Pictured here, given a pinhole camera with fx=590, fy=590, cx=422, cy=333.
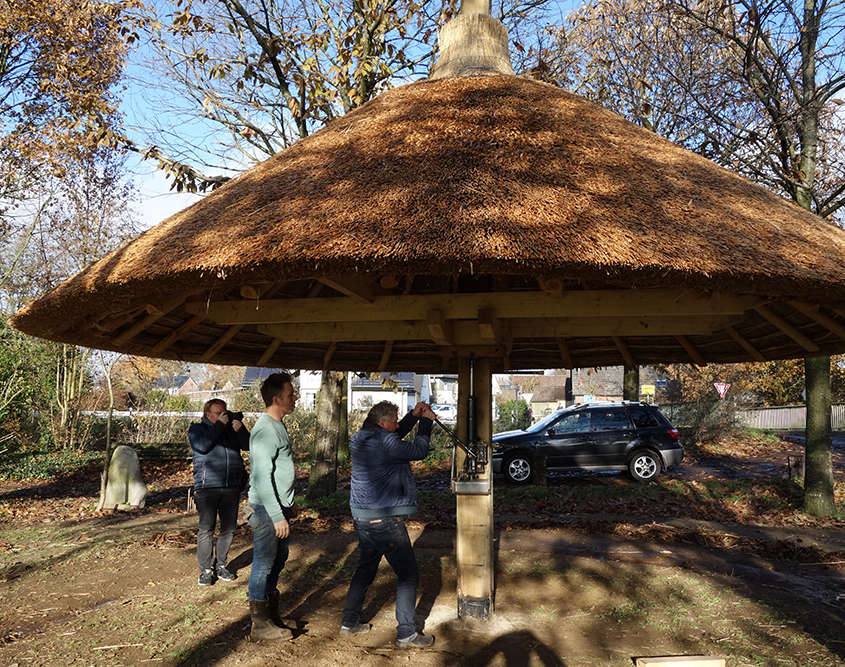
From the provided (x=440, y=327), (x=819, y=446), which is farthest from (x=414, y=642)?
(x=819, y=446)

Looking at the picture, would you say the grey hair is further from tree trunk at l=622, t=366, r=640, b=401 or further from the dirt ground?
tree trunk at l=622, t=366, r=640, b=401

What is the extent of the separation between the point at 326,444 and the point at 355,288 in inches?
258

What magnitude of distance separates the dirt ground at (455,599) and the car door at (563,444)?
169 inches

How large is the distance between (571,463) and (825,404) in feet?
15.9

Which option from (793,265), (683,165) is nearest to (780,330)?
(683,165)

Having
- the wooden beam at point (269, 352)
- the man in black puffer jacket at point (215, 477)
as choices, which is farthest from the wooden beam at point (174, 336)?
the wooden beam at point (269, 352)

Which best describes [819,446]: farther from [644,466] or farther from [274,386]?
[274,386]

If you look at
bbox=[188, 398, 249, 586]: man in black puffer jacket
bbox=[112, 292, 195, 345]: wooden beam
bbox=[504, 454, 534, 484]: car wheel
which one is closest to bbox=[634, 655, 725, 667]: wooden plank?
bbox=[112, 292, 195, 345]: wooden beam

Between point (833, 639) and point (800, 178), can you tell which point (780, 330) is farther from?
point (800, 178)

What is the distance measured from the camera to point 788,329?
530cm

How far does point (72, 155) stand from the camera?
15.4 metres

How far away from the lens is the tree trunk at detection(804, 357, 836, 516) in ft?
29.2

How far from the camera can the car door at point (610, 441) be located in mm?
12320

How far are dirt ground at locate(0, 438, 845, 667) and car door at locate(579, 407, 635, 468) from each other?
415 centimetres
